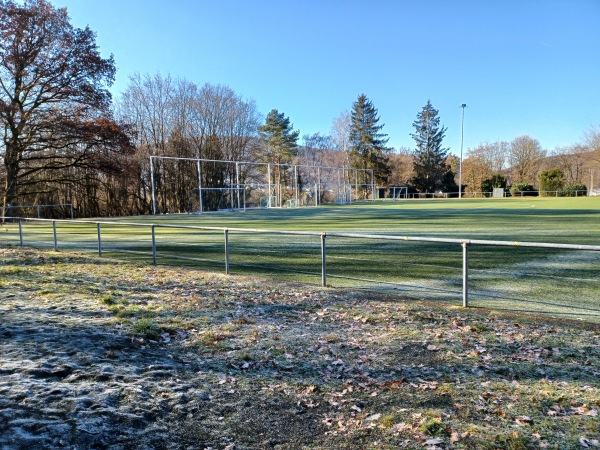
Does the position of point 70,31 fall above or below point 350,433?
above

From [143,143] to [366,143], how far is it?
41.1 m

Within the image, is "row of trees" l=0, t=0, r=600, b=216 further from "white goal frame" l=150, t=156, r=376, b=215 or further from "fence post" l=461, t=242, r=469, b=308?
"fence post" l=461, t=242, r=469, b=308

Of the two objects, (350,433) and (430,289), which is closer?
(350,433)

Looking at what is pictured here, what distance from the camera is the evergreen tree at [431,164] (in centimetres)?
7975

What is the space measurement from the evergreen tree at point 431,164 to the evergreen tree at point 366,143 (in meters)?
8.27

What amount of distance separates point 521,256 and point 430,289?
4.96 meters

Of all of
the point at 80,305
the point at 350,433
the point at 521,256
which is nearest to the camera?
the point at 350,433

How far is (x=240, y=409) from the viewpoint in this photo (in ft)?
10.1

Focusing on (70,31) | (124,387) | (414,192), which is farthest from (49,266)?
(414,192)

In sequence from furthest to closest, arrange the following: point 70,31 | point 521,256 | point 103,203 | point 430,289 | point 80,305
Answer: point 103,203
point 70,31
point 521,256
point 430,289
point 80,305

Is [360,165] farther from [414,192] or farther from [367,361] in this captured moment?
Answer: [367,361]

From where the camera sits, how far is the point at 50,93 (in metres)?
30.1

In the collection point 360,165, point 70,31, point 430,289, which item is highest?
point 70,31

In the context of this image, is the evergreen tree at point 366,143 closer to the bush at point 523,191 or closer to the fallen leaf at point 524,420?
the bush at point 523,191
